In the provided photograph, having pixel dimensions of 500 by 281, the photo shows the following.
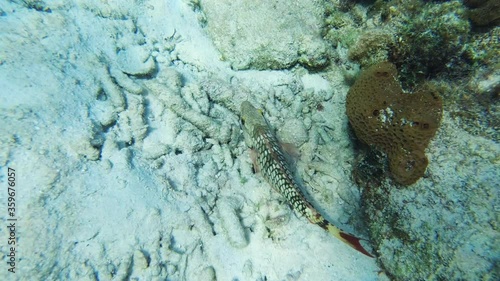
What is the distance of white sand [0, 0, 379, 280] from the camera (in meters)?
3.24

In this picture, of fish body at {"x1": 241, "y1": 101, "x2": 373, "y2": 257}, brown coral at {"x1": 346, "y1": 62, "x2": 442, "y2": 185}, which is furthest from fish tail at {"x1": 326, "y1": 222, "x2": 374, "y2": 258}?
brown coral at {"x1": 346, "y1": 62, "x2": 442, "y2": 185}

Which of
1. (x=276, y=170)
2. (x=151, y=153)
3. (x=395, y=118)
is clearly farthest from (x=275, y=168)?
(x=151, y=153)

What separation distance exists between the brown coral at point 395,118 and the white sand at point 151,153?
136 centimetres

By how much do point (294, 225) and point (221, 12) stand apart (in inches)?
190

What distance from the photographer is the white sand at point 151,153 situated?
10.6 feet

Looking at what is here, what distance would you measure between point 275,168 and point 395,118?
75.6 inches

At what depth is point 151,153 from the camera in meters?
4.22

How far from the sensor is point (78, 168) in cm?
349

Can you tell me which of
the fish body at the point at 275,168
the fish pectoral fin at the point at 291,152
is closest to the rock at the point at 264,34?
the fish body at the point at 275,168

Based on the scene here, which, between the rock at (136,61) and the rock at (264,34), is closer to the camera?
the rock at (136,61)

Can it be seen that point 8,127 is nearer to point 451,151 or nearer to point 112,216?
point 112,216

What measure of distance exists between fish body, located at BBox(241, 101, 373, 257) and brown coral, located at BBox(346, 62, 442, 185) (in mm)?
1195

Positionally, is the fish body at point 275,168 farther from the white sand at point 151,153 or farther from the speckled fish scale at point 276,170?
the white sand at point 151,153

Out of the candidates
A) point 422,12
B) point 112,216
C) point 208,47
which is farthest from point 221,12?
point 112,216
